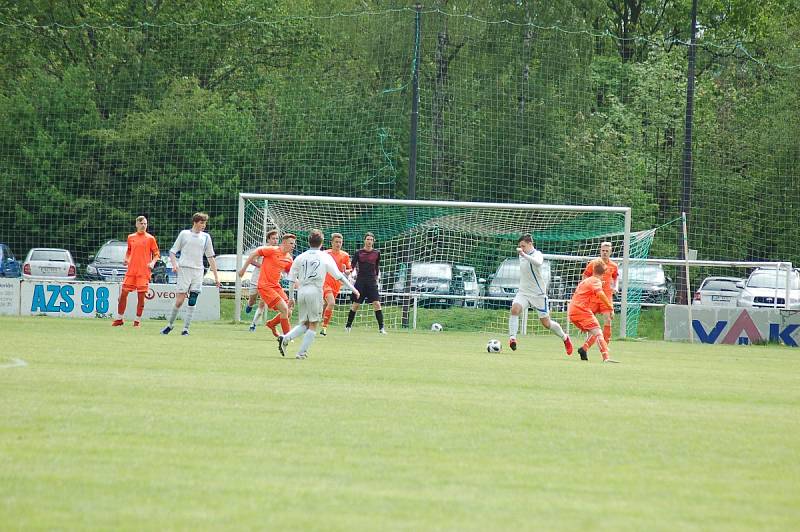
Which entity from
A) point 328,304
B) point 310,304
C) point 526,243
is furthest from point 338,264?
point 310,304

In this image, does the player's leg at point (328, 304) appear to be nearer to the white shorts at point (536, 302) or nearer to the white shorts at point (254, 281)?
the white shorts at point (254, 281)

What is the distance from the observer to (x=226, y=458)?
729 centimetres

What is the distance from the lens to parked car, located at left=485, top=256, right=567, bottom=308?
30.7 meters

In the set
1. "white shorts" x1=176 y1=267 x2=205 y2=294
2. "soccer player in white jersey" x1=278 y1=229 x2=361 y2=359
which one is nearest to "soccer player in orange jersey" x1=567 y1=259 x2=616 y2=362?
"soccer player in white jersey" x1=278 y1=229 x2=361 y2=359

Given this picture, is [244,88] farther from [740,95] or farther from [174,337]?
[174,337]

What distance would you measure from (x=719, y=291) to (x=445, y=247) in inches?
426

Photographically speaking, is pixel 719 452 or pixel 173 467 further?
pixel 719 452

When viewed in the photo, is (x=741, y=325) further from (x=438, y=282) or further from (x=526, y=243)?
(x=526, y=243)

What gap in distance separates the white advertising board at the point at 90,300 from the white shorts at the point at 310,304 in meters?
13.2

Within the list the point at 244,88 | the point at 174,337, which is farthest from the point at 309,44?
the point at 174,337

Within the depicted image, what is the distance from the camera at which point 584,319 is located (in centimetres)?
1825

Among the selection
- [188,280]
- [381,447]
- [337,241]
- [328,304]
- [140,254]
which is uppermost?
[337,241]

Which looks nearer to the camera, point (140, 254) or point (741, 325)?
point (140, 254)

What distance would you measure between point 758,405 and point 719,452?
11.8 feet
